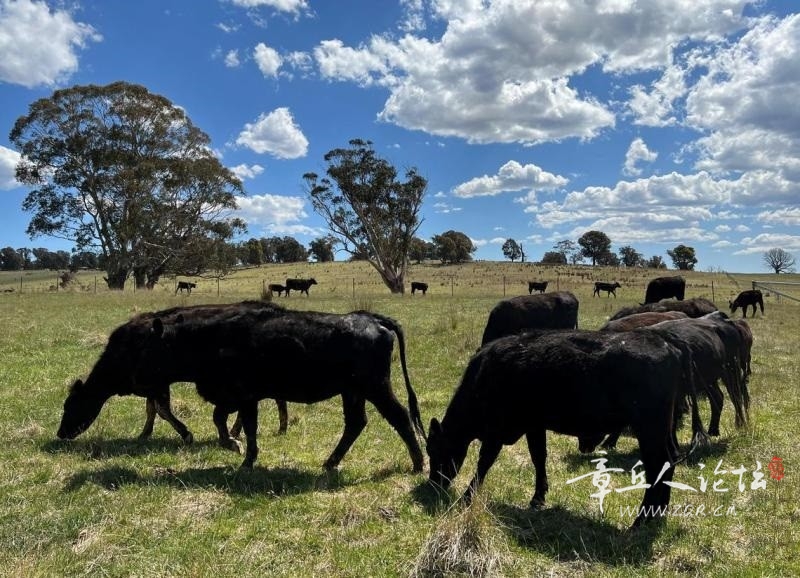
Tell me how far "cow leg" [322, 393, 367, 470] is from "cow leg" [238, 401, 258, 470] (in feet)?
2.66

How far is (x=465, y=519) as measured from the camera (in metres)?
4.20

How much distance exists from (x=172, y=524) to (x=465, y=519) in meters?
2.52

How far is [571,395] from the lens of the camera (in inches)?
196

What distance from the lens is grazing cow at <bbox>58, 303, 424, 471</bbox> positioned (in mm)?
6492

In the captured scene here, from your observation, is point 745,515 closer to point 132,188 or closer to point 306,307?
point 306,307

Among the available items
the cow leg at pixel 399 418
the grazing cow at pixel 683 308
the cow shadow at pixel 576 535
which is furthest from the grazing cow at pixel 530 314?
the cow shadow at pixel 576 535

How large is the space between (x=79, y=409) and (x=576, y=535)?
6.31m

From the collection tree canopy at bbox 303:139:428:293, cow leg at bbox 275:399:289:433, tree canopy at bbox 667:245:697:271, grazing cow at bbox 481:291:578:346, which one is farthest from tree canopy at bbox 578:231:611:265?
cow leg at bbox 275:399:289:433

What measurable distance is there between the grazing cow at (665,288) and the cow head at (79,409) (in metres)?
22.4

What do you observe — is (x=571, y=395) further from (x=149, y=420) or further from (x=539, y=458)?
(x=149, y=420)

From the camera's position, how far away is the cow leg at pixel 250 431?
634cm

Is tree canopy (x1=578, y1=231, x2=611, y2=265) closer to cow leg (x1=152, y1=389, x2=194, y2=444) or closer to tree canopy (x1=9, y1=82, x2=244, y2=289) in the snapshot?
tree canopy (x1=9, y1=82, x2=244, y2=289)

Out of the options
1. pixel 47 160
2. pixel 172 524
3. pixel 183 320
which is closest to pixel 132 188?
pixel 47 160

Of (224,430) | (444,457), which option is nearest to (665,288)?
(444,457)
